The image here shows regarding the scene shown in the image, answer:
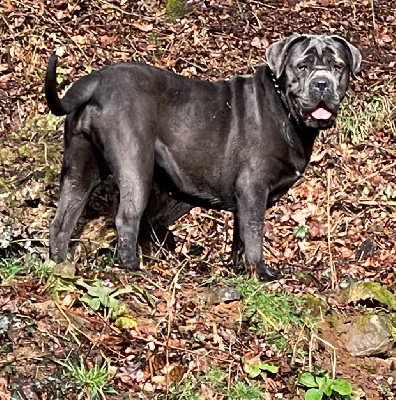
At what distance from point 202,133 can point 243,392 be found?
209 cm

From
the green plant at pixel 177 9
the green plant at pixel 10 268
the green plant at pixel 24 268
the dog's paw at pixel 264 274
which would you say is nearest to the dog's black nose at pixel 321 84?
the dog's paw at pixel 264 274

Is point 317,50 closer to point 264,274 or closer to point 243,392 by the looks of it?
point 264,274

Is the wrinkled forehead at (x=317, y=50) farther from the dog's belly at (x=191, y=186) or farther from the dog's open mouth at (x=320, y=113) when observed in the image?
the dog's belly at (x=191, y=186)

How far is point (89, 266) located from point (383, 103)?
5.79m

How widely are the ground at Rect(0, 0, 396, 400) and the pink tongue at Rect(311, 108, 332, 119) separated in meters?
0.93

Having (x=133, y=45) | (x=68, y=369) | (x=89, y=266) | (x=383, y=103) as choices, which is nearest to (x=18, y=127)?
(x=133, y=45)

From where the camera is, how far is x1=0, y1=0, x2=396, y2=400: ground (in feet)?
13.8

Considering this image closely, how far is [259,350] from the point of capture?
4.60 meters

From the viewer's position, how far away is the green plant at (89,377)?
389cm

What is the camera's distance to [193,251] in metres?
7.16

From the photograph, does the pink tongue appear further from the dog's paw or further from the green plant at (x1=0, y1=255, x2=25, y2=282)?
the green plant at (x1=0, y1=255, x2=25, y2=282)

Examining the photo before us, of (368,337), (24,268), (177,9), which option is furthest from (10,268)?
(177,9)

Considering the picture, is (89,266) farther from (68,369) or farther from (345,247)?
(345,247)

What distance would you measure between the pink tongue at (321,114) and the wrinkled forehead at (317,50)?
0.35 metres
